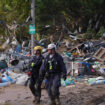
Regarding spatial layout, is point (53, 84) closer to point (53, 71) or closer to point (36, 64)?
point (53, 71)

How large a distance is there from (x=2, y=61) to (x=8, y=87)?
11.2 feet

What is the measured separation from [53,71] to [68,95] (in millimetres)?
1905

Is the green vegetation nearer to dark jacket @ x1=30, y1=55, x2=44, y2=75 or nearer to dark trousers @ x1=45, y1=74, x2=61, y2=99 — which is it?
dark jacket @ x1=30, y1=55, x2=44, y2=75

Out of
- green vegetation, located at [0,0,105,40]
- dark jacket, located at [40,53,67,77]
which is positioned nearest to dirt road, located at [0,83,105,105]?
dark jacket, located at [40,53,67,77]

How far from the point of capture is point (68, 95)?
7.48 metres

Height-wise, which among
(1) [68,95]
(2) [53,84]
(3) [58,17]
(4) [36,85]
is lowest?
(1) [68,95]

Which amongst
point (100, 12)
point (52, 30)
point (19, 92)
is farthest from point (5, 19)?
point (19, 92)

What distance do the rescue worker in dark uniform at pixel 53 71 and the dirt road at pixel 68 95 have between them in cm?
70

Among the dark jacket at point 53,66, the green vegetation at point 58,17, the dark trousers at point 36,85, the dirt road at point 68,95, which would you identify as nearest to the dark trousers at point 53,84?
the dark jacket at point 53,66

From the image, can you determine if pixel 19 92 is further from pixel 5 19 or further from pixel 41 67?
pixel 5 19

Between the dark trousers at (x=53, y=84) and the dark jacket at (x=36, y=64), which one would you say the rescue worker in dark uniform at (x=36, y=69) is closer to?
the dark jacket at (x=36, y=64)

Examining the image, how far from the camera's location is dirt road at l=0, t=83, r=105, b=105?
6.66 metres

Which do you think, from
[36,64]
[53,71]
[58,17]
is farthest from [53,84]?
[58,17]

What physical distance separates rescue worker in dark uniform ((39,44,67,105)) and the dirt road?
27.6 inches
